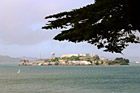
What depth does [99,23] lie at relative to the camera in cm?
790

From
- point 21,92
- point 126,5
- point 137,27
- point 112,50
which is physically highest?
point 126,5

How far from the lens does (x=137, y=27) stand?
8242mm

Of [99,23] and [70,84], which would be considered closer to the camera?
[99,23]

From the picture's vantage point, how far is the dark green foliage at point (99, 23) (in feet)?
24.9

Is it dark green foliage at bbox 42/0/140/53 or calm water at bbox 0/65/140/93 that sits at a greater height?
dark green foliage at bbox 42/0/140/53

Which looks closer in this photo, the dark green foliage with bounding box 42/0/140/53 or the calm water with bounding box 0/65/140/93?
the dark green foliage with bounding box 42/0/140/53

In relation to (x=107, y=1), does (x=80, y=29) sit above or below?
below

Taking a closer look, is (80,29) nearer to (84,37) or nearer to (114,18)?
(84,37)

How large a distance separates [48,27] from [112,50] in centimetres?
213

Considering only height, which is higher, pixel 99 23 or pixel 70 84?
pixel 99 23

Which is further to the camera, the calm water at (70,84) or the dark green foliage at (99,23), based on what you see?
the calm water at (70,84)

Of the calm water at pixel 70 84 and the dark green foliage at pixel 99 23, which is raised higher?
the dark green foliage at pixel 99 23

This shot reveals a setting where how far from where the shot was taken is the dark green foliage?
24.9 ft

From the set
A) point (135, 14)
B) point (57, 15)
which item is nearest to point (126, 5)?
point (135, 14)
